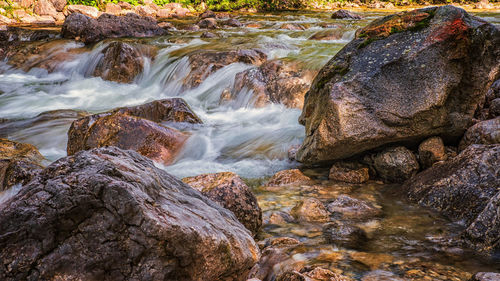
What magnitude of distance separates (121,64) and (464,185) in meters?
11.4

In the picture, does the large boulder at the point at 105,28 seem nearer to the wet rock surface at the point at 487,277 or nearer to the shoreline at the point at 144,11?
the shoreline at the point at 144,11

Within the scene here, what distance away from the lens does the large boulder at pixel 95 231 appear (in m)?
1.84

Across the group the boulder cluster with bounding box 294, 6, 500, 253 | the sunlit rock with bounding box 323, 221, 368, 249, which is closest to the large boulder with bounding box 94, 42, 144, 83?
the boulder cluster with bounding box 294, 6, 500, 253

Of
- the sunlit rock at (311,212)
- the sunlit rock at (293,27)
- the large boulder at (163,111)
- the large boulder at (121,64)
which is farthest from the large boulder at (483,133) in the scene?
the sunlit rock at (293,27)

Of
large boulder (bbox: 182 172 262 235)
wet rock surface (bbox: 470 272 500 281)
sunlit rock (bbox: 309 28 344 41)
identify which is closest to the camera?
wet rock surface (bbox: 470 272 500 281)

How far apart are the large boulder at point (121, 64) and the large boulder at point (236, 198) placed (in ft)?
31.7

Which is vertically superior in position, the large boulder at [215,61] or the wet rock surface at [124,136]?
the large boulder at [215,61]

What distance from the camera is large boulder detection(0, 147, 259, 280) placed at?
1842mm

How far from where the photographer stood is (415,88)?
5.16m

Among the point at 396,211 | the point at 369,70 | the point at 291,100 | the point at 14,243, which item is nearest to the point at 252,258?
the point at 14,243

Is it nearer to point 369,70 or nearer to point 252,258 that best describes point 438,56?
point 369,70

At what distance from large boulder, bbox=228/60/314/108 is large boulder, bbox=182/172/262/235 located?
5.14m

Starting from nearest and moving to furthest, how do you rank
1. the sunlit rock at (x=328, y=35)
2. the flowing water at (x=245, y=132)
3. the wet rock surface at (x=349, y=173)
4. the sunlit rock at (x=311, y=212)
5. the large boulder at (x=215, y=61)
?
the flowing water at (x=245, y=132)
the sunlit rock at (x=311, y=212)
the wet rock surface at (x=349, y=173)
the large boulder at (x=215, y=61)
the sunlit rock at (x=328, y=35)

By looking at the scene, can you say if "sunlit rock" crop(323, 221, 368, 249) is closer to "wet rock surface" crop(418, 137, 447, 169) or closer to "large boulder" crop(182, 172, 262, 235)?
"large boulder" crop(182, 172, 262, 235)
